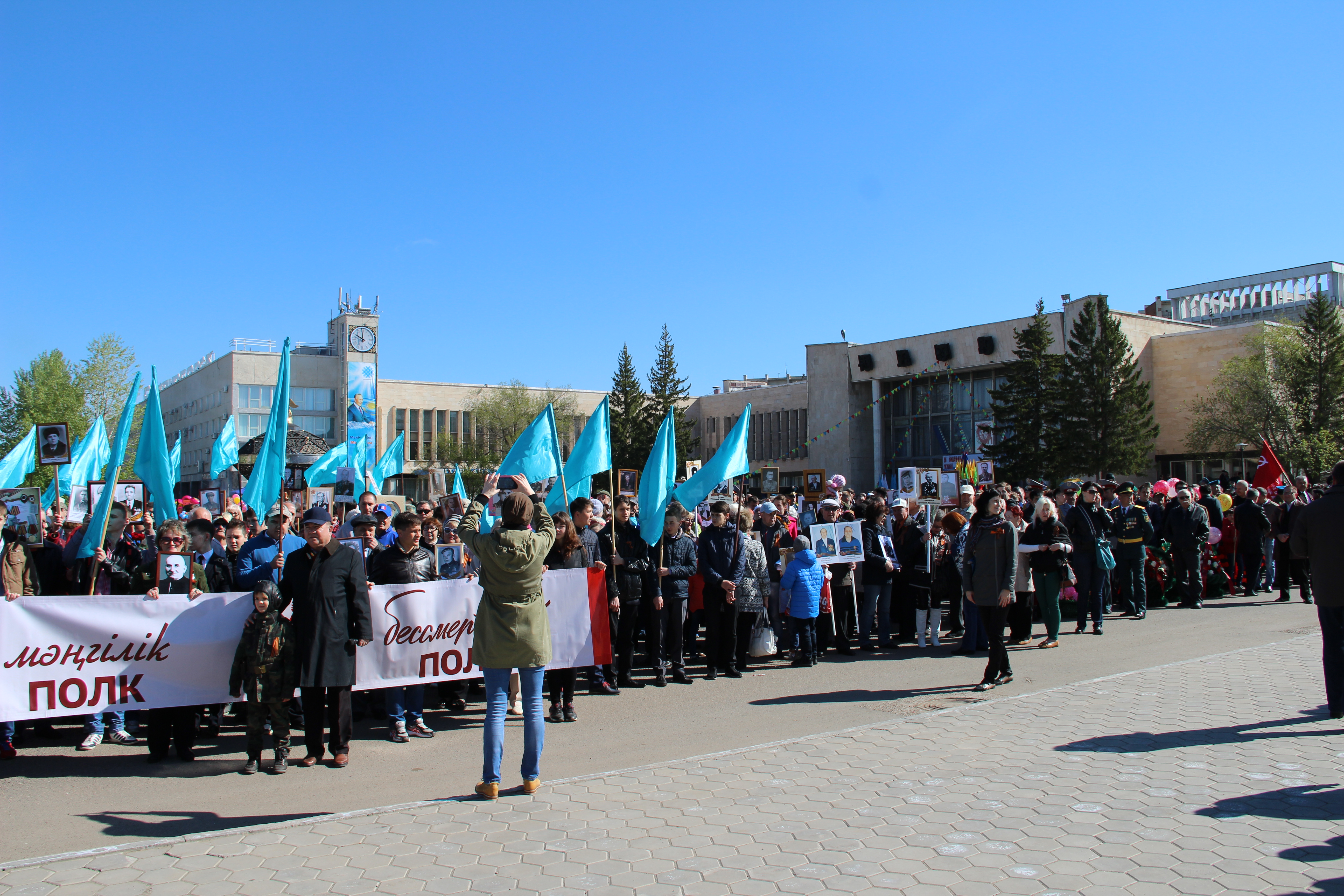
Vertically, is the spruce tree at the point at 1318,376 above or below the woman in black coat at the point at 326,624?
above

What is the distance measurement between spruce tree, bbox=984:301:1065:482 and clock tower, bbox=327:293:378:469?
5700 cm

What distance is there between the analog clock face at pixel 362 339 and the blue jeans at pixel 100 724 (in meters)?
86.4

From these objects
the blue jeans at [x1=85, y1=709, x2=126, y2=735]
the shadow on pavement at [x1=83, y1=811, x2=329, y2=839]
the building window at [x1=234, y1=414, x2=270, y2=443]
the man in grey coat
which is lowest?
the shadow on pavement at [x1=83, y1=811, x2=329, y2=839]

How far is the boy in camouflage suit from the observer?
7.11 metres

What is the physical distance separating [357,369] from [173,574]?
3408 inches

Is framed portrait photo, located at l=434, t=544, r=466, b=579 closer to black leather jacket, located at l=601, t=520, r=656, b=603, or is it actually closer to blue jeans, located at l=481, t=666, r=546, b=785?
black leather jacket, located at l=601, t=520, r=656, b=603

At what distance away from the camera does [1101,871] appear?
459 centimetres

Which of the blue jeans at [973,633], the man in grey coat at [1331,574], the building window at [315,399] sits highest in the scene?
the building window at [315,399]

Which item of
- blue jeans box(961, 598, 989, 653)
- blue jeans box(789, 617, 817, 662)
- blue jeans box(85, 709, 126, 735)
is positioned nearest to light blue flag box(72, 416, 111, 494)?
blue jeans box(85, 709, 126, 735)

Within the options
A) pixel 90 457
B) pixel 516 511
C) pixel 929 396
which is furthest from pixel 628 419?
pixel 516 511

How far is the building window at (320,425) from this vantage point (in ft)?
296

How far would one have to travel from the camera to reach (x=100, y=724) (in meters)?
8.02


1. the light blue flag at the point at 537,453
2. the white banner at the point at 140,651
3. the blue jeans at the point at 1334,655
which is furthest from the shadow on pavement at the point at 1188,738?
the light blue flag at the point at 537,453

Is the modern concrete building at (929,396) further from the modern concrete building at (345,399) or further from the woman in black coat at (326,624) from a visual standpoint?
the woman in black coat at (326,624)
